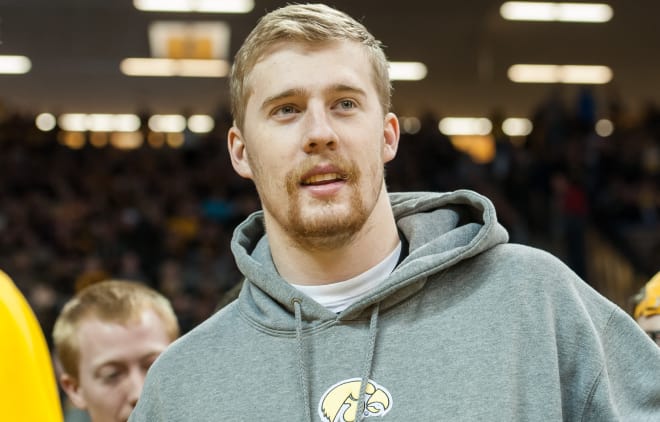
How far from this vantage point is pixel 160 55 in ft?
51.0

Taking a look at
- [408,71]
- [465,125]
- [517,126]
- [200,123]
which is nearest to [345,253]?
[408,71]

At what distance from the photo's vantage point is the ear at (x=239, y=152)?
2197 millimetres

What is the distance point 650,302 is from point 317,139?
1.04 metres

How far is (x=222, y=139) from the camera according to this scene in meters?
Result: 15.5

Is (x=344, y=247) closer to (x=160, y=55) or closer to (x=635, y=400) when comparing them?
(x=635, y=400)

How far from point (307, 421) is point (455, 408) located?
272mm

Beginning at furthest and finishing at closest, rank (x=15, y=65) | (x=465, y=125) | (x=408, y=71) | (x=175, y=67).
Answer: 1. (x=465, y=125)
2. (x=408, y=71)
3. (x=175, y=67)
4. (x=15, y=65)

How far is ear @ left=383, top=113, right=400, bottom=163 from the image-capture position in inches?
85.2

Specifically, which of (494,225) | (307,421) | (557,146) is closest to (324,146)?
(494,225)

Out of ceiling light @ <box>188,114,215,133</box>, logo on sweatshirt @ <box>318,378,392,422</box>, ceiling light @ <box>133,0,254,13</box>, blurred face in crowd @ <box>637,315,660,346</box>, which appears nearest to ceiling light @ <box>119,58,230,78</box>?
ceiling light @ <box>188,114,215,133</box>

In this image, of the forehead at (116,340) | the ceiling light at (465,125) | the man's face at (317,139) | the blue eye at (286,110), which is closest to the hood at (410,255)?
the man's face at (317,139)

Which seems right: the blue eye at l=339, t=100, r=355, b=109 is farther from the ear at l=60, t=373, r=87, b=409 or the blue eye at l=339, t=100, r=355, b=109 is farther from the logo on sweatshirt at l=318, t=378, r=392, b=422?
the ear at l=60, t=373, r=87, b=409

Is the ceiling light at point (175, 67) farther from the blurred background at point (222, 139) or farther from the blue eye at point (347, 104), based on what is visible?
the blue eye at point (347, 104)

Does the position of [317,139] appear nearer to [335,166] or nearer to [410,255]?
[335,166]
